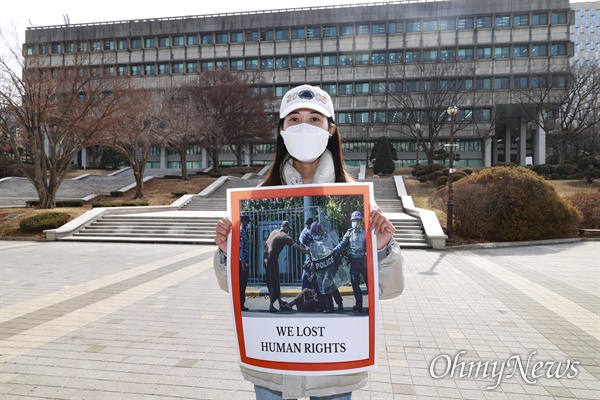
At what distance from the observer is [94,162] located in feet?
176

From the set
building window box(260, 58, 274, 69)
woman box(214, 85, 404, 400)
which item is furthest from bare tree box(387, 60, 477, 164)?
woman box(214, 85, 404, 400)

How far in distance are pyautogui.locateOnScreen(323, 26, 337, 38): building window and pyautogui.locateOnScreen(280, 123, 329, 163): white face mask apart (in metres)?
56.5

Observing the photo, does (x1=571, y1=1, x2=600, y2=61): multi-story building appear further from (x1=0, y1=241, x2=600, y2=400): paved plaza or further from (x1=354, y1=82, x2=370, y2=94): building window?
(x1=0, y1=241, x2=600, y2=400): paved plaza

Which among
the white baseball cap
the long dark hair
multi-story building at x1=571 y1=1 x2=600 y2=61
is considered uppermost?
multi-story building at x1=571 y1=1 x2=600 y2=61

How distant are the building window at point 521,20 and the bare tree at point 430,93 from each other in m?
8.66

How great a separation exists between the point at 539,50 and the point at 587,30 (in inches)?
3583

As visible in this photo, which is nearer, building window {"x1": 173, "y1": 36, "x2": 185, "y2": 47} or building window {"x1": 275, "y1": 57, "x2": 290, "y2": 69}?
building window {"x1": 275, "y1": 57, "x2": 290, "y2": 69}

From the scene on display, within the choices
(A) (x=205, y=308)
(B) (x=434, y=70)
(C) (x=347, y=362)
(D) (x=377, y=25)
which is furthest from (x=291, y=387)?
(D) (x=377, y=25)

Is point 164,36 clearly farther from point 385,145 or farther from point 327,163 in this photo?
point 327,163

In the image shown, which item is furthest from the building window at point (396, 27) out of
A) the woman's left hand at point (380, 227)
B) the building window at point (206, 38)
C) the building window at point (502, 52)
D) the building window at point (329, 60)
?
the woman's left hand at point (380, 227)

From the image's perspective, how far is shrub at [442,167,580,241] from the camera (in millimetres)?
15266

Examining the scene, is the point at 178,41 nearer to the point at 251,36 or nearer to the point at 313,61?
the point at 251,36

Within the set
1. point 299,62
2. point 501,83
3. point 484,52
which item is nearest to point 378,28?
point 299,62

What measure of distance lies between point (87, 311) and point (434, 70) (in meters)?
43.3
